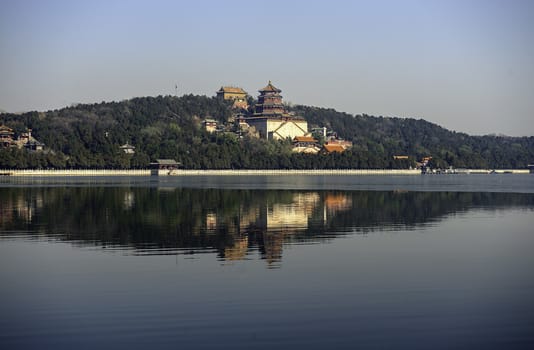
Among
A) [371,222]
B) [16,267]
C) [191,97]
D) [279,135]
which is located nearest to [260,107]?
[279,135]

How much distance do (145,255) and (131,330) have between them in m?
6.89

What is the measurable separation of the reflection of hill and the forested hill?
6428 centimetres

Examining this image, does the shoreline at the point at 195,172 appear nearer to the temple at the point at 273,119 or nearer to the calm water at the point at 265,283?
the temple at the point at 273,119

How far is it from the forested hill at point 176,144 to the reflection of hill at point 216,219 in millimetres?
64279

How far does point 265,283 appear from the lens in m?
13.7

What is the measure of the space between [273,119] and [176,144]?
2708 centimetres

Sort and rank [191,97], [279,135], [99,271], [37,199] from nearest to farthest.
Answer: [99,271]
[37,199]
[279,135]
[191,97]

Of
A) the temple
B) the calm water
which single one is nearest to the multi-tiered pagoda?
the temple

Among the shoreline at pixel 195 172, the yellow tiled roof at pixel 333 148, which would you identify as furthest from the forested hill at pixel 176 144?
the yellow tiled roof at pixel 333 148

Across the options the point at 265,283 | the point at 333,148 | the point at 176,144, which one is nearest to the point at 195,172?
the point at 176,144

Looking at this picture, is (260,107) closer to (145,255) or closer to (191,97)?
(191,97)

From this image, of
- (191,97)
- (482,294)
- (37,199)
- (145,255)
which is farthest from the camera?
(191,97)

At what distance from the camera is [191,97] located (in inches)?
6260

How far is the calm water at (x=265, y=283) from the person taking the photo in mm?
10297
